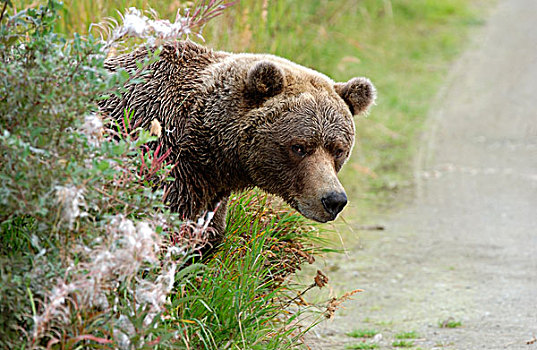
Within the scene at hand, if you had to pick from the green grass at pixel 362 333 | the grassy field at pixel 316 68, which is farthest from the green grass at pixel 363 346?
the grassy field at pixel 316 68

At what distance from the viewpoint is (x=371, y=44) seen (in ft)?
40.0

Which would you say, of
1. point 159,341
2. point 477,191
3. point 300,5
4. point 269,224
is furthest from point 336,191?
point 300,5

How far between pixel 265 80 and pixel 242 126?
28 centimetres

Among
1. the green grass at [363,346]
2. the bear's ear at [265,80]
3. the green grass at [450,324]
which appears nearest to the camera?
the bear's ear at [265,80]

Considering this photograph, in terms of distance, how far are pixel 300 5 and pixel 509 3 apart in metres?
8.20

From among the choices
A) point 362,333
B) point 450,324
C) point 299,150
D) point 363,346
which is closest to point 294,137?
point 299,150

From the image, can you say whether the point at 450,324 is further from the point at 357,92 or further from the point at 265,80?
the point at 265,80

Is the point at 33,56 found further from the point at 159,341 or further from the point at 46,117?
the point at 159,341

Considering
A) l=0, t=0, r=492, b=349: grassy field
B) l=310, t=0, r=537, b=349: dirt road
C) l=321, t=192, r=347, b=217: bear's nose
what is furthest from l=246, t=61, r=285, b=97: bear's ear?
l=310, t=0, r=537, b=349: dirt road

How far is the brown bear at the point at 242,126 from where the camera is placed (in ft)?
13.4

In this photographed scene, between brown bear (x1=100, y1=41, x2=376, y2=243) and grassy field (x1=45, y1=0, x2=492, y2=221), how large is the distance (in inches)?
57.5

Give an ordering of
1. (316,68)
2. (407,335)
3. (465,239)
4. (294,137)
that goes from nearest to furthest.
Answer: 1. (294,137)
2. (407,335)
3. (465,239)
4. (316,68)

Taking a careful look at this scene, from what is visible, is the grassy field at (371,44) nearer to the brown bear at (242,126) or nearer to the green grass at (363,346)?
the green grass at (363,346)

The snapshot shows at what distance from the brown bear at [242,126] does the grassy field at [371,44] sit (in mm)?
1461
